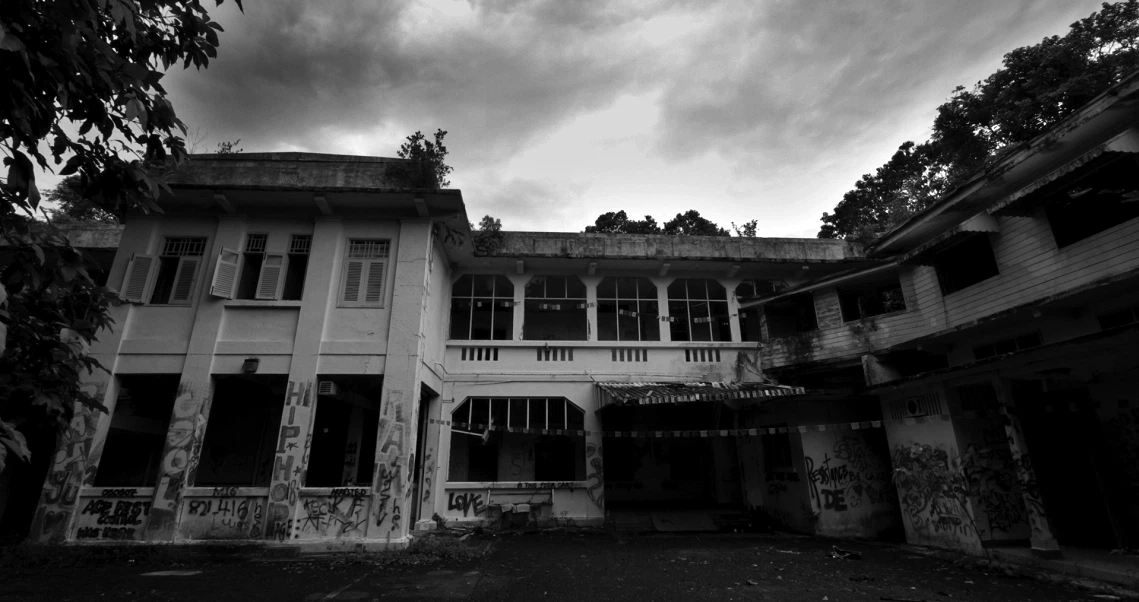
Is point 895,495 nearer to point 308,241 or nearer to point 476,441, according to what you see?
point 476,441

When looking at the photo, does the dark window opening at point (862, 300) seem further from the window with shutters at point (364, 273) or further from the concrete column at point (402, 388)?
the window with shutters at point (364, 273)

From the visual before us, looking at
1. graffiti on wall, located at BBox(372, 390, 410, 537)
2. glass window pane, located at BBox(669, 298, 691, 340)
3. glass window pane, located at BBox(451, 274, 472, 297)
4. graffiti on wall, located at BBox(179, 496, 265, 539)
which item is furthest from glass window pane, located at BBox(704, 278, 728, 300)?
graffiti on wall, located at BBox(179, 496, 265, 539)

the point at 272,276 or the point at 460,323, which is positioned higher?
the point at 460,323

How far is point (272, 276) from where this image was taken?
36.8 feet

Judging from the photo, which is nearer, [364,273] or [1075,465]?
[1075,465]

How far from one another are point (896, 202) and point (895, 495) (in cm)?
1591

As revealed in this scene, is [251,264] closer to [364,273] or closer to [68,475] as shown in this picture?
[364,273]

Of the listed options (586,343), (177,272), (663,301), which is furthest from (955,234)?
(177,272)

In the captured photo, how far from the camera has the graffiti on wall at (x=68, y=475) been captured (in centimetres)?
963

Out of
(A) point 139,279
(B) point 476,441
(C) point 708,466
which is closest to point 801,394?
(C) point 708,466

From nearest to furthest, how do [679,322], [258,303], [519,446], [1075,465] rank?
[1075,465] < [258,303] < [519,446] < [679,322]

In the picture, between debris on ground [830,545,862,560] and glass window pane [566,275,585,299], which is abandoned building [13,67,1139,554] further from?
debris on ground [830,545,862,560]

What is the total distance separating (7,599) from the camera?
21.4 ft

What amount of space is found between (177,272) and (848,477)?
50.0 ft
